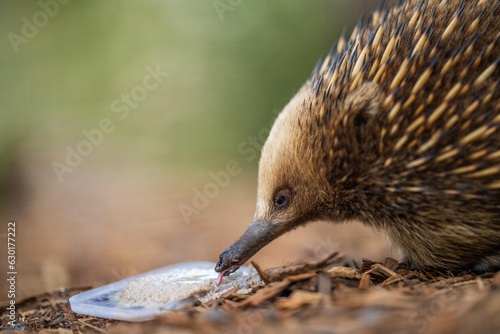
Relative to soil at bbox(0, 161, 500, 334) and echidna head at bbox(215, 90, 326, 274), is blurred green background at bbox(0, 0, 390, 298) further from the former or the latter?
echidna head at bbox(215, 90, 326, 274)

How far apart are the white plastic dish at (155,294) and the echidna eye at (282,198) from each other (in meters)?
0.40

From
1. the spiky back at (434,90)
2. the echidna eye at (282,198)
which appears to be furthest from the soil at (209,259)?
the spiky back at (434,90)

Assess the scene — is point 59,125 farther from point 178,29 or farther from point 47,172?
point 178,29

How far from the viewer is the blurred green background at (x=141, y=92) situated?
7.92 m

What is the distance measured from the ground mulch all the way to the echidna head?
253 millimetres

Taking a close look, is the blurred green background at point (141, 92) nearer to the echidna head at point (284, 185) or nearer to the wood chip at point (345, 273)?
the echidna head at point (284, 185)

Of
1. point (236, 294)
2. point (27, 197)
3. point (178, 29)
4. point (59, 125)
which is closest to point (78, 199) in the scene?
point (27, 197)

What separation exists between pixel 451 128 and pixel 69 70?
270 inches

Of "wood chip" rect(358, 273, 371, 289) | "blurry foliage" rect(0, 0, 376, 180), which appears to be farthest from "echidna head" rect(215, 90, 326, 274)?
"blurry foliage" rect(0, 0, 376, 180)

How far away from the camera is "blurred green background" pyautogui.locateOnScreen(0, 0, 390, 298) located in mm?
7918

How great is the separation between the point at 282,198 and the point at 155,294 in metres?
0.79

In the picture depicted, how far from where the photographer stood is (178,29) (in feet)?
29.1

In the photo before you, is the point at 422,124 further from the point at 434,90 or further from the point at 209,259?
the point at 209,259

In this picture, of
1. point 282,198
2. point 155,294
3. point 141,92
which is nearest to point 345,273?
point 282,198
